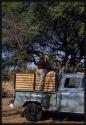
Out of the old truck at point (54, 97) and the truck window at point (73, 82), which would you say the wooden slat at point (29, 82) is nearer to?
the old truck at point (54, 97)

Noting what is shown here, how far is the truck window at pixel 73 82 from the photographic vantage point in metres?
11.4

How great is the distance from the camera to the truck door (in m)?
11.1

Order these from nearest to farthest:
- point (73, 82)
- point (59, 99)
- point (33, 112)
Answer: point (59, 99)
point (73, 82)
point (33, 112)

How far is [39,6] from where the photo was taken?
16578 mm

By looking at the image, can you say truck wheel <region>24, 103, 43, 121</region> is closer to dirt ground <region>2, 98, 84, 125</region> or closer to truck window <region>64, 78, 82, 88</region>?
dirt ground <region>2, 98, 84, 125</region>

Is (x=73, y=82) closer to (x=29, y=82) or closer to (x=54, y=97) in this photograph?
(x=54, y=97)

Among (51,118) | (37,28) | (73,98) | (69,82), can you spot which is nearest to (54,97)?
(73,98)

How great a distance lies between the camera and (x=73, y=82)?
1158 cm

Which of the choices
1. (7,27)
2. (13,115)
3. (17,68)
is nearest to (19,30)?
(7,27)

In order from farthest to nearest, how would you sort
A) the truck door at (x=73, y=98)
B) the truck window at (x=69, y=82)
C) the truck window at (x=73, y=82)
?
1. the truck window at (x=69, y=82)
2. the truck window at (x=73, y=82)
3. the truck door at (x=73, y=98)

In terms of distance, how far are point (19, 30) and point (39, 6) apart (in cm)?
143

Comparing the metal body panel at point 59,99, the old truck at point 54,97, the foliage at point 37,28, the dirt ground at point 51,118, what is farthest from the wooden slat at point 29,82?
the foliage at point 37,28

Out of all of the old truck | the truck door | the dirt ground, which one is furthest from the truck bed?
the dirt ground

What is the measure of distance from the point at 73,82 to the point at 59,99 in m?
0.74
